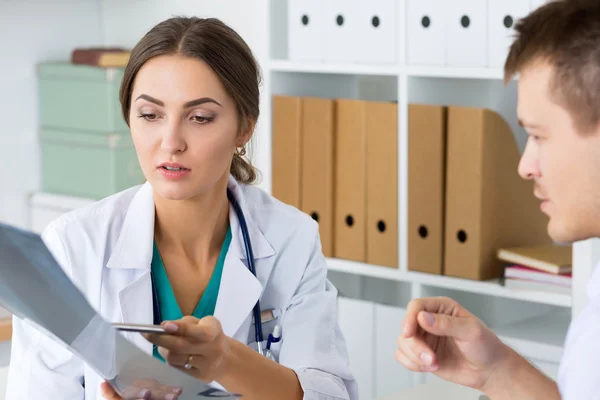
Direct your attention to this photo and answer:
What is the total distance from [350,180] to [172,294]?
3.45 ft

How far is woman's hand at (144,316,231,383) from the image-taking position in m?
1.13

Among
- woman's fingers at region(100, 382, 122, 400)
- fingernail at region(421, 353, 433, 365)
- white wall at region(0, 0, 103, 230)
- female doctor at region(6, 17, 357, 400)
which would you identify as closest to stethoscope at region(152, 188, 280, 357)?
female doctor at region(6, 17, 357, 400)

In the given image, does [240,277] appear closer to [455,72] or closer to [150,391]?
[150,391]

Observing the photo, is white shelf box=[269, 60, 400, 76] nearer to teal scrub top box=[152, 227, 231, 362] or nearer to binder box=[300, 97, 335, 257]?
binder box=[300, 97, 335, 257]

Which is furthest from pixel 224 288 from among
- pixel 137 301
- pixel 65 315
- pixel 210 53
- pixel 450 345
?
pixel 65 315

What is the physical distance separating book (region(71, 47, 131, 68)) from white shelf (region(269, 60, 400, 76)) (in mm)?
606

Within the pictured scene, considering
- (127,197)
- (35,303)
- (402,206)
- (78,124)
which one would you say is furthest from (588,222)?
(78,124)

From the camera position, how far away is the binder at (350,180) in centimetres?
250

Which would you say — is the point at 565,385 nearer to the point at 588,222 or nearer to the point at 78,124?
the point at 588,222

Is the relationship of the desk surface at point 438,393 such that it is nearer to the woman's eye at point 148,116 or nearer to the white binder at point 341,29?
the woman's eye at point 148,116

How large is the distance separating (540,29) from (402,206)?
1368 mm

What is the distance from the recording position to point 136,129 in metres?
1.55

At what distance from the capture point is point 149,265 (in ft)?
5.10

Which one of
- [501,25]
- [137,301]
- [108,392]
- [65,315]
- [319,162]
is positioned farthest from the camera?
[319,162]
